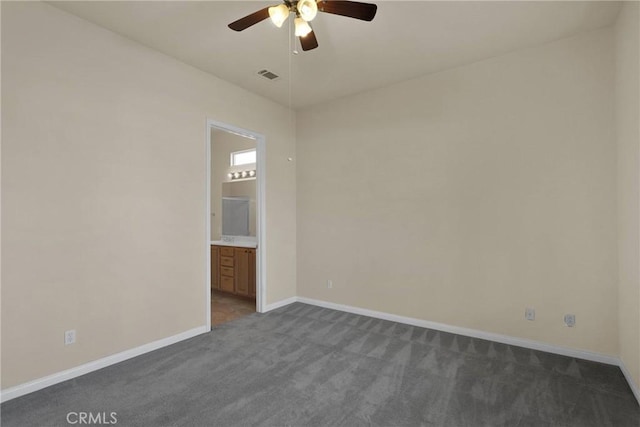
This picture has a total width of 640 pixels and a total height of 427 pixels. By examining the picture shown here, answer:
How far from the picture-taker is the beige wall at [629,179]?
2.22 m

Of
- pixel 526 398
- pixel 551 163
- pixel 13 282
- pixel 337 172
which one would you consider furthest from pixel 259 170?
pixel 526 398

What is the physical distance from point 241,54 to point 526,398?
12.7 feet

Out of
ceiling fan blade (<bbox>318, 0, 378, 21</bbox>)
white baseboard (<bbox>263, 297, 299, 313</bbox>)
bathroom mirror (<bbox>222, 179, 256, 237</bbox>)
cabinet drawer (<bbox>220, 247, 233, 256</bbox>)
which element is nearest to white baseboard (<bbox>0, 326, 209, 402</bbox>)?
white baseboard (<bbox>263, 297, 299, 313</bbox>)

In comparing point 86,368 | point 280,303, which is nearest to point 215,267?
point 280,303

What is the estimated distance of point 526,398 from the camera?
2.26m

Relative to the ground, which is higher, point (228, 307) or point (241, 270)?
point (241, 270)

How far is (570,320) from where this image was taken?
9.49ft

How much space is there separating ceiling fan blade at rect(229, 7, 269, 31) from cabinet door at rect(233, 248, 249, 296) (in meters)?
3.26

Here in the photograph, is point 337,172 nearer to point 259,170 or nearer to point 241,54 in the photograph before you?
point 259,170

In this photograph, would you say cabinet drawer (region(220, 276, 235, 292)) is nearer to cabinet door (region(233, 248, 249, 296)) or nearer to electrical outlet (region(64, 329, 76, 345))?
cabinet door (region(233, 248, 249, 296))

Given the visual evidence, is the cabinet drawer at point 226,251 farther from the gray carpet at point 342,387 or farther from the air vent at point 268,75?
the air vent at point 268,75

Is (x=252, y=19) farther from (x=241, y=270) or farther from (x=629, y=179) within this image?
(x=241, y=270)

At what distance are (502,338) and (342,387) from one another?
1.87 metres

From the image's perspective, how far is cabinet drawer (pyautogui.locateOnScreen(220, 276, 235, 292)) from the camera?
5.05m
